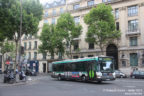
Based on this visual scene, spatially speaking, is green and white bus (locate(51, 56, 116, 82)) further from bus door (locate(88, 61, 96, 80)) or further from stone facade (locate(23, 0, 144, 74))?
stone facade (locate(23, 0, 144, 74))

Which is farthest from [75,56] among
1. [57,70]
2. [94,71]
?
[94,71]

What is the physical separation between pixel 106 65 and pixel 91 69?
1574mm

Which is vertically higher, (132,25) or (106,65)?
(132,25)

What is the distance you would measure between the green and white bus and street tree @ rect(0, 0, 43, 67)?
7.26 meters

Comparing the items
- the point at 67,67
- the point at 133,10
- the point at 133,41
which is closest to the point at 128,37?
the point at 133,41

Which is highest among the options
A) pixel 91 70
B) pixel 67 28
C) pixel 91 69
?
pixel 67 28

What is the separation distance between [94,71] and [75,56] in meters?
26.6

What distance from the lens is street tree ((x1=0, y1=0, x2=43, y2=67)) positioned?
79.2 feet

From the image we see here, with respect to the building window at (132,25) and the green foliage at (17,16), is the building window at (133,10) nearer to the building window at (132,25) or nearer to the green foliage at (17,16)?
the building window at (132,25)

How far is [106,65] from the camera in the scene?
1911 centimetres

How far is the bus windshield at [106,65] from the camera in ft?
Result: 62.0

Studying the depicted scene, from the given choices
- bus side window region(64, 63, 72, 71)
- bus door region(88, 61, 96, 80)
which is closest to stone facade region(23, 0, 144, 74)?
bus side window region(64, 63, 72, 71)

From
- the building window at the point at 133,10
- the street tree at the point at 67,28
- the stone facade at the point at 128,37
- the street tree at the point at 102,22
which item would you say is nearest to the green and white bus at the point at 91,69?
the street tree at the point at 102,22

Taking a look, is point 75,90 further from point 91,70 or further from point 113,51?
point 113,51
